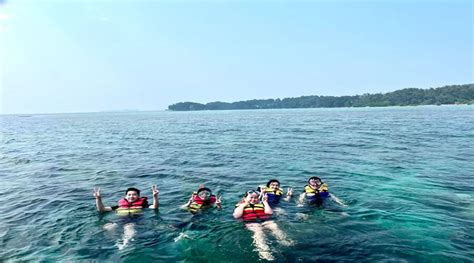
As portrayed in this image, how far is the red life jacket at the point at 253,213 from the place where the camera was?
13.7 meters

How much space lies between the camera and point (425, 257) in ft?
34.3

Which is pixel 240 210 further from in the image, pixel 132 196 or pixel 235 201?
pixel 132 196

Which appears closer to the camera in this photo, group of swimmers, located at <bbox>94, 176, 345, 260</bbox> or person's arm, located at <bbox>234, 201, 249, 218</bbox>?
group of swimmers, located at <bbox>94, 176, 345, 260</bbox>

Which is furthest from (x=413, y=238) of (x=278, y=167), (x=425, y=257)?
(x=278, y=167)

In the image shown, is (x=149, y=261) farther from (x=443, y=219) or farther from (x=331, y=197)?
(x=443, y=219)

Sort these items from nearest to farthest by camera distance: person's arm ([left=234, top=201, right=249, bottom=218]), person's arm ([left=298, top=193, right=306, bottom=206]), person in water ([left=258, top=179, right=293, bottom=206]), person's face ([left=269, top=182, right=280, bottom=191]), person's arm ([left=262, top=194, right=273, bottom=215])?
1. person's arm ([left=234, top=201, right=249, bottom=218])
2. person's arm ([left=262, top=194, right=273, bottom=215])
3. person in water ([left=258, top=179, right=293, bottom=206])
4. person's arm ([left=298, top=193, right=306, bottom=206])
5. person's face ([left=269, top=182, right=280, bottom=191])

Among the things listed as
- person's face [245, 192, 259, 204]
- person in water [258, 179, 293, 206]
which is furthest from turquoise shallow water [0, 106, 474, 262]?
person's face [245, 192, 259, 204]

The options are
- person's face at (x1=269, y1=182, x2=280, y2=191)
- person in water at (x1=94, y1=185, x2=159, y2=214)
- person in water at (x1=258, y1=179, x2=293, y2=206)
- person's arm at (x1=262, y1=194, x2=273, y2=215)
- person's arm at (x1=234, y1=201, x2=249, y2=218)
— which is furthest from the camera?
person's face at (x1=269, y1=182, x2=280, y2=191)

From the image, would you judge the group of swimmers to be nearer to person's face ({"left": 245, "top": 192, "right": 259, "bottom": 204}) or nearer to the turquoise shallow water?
person's face ({"left": 245, "top": 192, "right": 259, "bottom": 204})

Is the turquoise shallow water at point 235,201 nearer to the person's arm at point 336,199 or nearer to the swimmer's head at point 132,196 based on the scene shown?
the person's arm at point 336,199

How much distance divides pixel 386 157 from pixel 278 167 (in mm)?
9782

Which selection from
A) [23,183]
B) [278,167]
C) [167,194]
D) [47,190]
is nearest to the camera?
[167,194]

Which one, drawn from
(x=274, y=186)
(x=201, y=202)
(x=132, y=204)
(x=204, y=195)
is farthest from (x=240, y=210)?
(x=132, y=204)

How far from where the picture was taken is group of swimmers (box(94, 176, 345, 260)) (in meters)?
12.0
